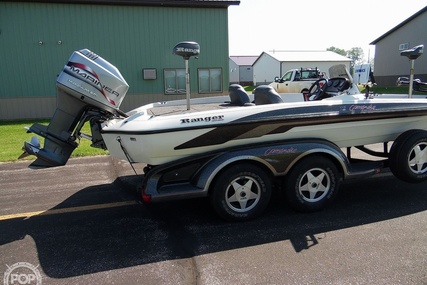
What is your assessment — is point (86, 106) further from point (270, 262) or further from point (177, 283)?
point (270, 262)

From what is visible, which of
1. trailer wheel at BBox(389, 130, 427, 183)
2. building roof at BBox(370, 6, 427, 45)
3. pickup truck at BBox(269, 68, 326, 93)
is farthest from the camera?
building roof at BBox(370, 6, 427, 45)

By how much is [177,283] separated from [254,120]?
73.7 inches

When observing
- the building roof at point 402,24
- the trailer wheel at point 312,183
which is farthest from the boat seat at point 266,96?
the building roof at point 402,24

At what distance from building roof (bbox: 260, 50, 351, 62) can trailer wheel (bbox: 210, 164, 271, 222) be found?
3879 centimetres

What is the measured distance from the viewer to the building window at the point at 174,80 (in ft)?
51.6

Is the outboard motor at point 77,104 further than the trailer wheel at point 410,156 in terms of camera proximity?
No

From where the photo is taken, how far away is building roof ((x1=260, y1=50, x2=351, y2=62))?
4041 centimetres

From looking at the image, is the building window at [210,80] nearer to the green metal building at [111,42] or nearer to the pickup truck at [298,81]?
the green metal building at [111,42]

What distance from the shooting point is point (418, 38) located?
90.1 feet

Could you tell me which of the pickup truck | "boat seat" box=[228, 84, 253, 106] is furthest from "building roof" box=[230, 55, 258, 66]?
"boat seat" box=[228, 84, 253, 106]

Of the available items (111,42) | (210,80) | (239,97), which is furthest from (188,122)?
(210,80)

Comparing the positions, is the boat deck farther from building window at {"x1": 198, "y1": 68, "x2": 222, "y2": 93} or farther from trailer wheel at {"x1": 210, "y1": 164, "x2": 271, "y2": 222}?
building window at {"x1": 198, "y1": 68, "x2": 222, "y2": 93}

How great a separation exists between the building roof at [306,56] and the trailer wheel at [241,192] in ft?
127

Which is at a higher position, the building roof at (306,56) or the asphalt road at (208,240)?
the building roof at (306,56)
